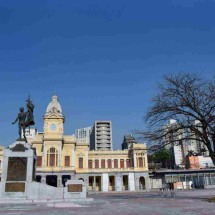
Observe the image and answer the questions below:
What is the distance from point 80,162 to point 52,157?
718 centimetres

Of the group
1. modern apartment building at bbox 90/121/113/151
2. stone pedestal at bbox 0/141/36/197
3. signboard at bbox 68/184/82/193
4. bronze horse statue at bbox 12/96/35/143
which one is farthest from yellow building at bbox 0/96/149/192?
modern apartment building at bbox 90/121/113/151

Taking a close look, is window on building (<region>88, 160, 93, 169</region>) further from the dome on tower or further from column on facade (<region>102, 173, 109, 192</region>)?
the dome on tower

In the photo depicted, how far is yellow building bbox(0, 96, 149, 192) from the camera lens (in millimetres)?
54838

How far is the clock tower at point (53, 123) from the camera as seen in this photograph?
5641 centimetres

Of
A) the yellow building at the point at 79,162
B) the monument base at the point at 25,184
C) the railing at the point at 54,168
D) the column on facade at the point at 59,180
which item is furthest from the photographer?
the yellow building at the point at 79,162

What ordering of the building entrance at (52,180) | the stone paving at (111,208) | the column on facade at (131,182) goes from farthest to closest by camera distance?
the column on facade at (131,182)
the building entrance at (52,180)
the stone paving at (111,208)

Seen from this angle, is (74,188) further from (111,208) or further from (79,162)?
(79,162)

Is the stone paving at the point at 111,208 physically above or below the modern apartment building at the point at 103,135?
below

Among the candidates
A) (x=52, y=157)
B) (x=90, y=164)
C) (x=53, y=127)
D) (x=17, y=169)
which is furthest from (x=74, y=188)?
(x=90, y=164)

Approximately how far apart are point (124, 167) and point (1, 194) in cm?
4777

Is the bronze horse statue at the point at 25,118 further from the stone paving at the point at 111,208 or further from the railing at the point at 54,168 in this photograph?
the railing at the point at 54,168

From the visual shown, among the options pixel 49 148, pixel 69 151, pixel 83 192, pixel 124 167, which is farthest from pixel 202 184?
pixel 83 192

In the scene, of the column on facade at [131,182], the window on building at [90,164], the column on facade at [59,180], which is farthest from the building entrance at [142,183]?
the column on facade at [59,180]

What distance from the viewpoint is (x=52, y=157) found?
2172 inches
